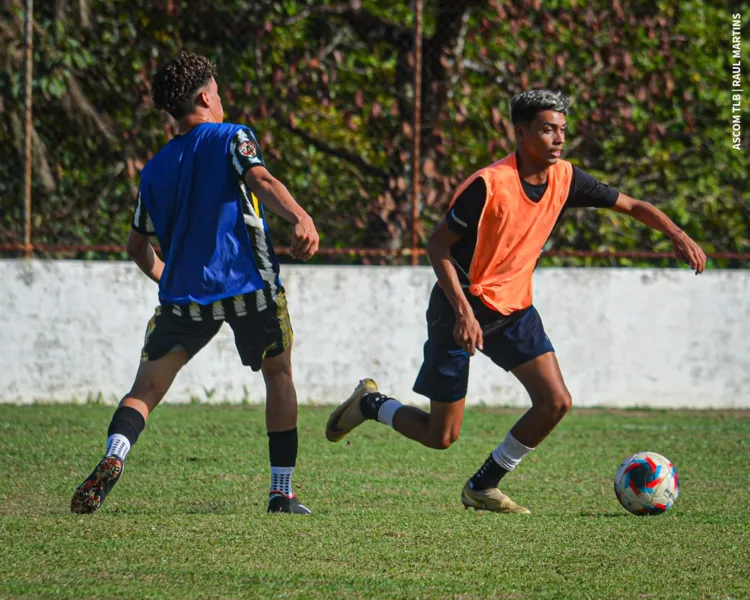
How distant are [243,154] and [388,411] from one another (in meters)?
1.75

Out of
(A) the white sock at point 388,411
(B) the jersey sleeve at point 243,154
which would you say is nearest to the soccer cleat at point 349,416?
(A) the white sock at point 388,411

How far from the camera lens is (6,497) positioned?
566 cm

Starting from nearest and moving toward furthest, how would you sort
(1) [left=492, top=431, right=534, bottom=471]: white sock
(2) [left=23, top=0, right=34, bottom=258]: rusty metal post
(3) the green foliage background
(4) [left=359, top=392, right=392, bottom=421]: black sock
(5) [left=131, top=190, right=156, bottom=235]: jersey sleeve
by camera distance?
(5) [left=131, top=190, right=156, bottom=235]: jersey sleeve
(1) [left=492, top=431, right=534, bottom=471]: white sock
(4) [left=359, top=392, right=392, bottom=421]: black sock
(2) [left=23, top=0, right=34, bottom=258]: rusty metal post
(3) the green foliage background

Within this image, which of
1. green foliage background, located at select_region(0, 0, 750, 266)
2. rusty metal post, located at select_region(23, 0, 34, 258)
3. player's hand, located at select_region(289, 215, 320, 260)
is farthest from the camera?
green foliage background, located at select_region(0, 0, 750, 266)

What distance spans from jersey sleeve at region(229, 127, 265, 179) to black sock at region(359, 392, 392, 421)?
1694 mm

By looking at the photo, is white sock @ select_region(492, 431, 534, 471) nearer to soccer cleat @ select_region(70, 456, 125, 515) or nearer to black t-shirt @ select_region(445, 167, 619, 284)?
black t-shirt @ select_region(445, 167, 619, 284)

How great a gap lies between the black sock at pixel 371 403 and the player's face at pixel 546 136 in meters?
1.58

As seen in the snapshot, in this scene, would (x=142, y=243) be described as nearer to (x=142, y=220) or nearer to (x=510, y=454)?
(x=142, y=220)

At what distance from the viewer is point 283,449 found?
5.44 m

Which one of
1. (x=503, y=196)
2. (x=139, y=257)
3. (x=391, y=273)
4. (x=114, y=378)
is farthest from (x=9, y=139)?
(x=503, y=196)

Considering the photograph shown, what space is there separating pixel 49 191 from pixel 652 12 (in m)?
6.31

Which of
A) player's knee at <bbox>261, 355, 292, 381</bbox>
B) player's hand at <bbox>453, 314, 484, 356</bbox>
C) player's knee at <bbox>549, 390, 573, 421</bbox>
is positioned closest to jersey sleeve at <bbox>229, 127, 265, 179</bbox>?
player's knee at <bbox>261, 355, 292, 381</bbox>

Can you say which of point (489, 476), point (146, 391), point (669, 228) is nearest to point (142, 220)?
point (146, 391)

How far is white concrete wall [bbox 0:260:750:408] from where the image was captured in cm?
974
